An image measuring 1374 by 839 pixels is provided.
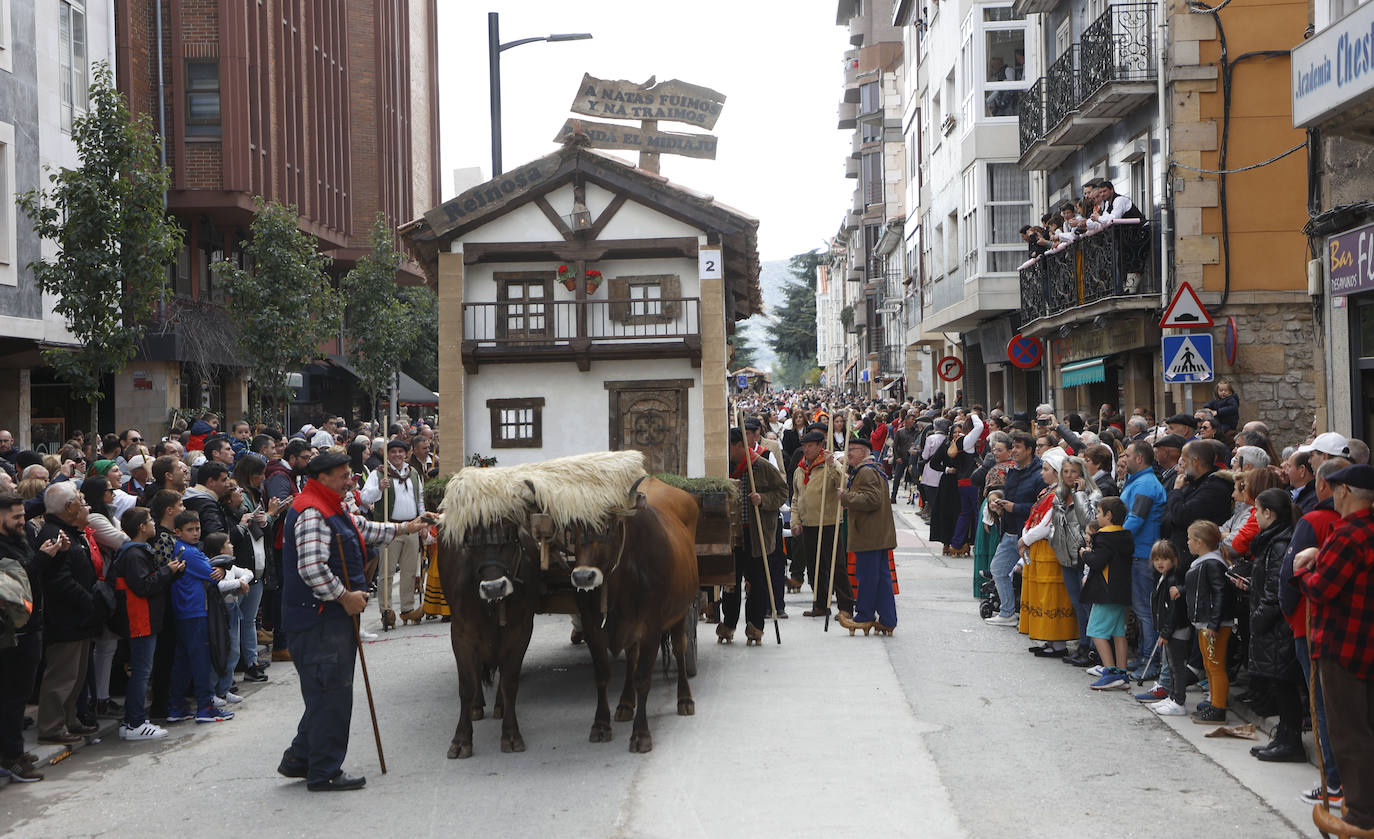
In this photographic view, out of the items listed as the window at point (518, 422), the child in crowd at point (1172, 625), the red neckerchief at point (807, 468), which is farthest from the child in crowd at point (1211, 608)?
the window at point (518, 422)

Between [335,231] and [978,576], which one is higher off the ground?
[335,231]

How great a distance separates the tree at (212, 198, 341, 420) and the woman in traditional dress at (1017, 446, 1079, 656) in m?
19.2

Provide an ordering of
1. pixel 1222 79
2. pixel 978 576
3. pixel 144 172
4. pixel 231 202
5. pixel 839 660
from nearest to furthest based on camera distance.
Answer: pixel 839 660 → pixel 978 576 → pixel 144 172 → pixel 1222 79 → pixel 231 202

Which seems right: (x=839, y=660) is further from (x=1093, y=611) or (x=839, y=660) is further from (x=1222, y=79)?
(x=1222, y=79)

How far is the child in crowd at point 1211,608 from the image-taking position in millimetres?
8891

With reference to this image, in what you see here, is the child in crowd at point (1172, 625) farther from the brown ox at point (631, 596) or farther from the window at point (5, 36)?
the window at point (5, 36)

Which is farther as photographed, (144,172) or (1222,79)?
(1222,79)

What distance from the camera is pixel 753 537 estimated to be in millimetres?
12680

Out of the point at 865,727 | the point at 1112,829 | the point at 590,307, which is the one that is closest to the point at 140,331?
the point at 590,307

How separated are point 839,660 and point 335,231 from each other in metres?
36.1

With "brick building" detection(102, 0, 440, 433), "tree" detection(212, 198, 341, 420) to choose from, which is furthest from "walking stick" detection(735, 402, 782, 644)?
"tree" detection(212, 198, 341, 420)

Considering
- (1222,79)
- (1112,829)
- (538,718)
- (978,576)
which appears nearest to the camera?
(1112,829)

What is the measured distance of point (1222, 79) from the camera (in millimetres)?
19469

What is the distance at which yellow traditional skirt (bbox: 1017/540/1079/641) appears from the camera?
1159 centimetres
